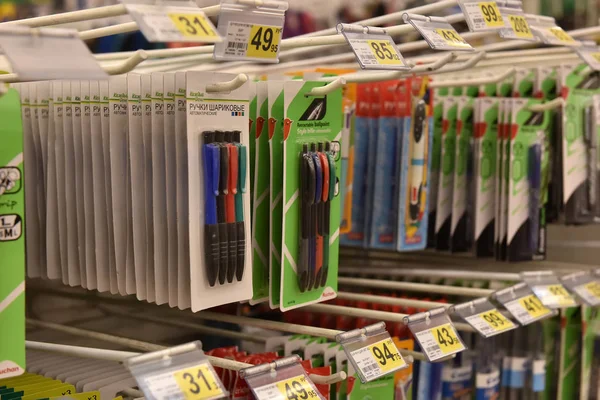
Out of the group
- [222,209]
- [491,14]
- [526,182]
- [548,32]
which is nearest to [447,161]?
[526,182]

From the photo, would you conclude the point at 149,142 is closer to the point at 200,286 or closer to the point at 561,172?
the point at 200,286

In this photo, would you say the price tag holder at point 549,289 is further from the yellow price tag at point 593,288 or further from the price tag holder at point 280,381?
the price tag holder at point 280,381

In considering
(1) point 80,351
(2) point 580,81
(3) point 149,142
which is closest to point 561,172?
(2) point 580,81

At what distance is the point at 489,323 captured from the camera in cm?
179

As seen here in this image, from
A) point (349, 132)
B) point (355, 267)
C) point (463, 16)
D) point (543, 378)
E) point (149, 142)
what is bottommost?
point (543, 378)

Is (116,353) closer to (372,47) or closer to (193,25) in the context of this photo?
(193,25)

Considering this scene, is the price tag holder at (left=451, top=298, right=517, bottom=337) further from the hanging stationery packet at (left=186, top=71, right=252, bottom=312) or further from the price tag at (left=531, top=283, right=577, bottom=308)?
the hanging stationery packet at (left=186, top=71, right=252, bottom=312)

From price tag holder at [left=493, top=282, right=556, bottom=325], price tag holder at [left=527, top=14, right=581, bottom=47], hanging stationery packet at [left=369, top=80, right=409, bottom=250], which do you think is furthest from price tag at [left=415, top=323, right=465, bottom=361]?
price tag holder at [left=527, top=14, right=581, bottom=47]

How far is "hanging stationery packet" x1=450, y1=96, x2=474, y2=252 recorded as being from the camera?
2.29 meters

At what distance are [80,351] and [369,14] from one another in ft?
7.79

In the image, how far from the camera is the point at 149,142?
1344 mm

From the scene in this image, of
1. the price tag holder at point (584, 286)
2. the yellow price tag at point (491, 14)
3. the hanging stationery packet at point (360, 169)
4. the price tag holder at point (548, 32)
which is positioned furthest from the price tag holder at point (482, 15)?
the price tag holder at point (584, 286)

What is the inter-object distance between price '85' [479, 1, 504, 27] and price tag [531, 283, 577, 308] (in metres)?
0.72

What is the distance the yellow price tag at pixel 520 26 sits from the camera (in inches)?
65.2
